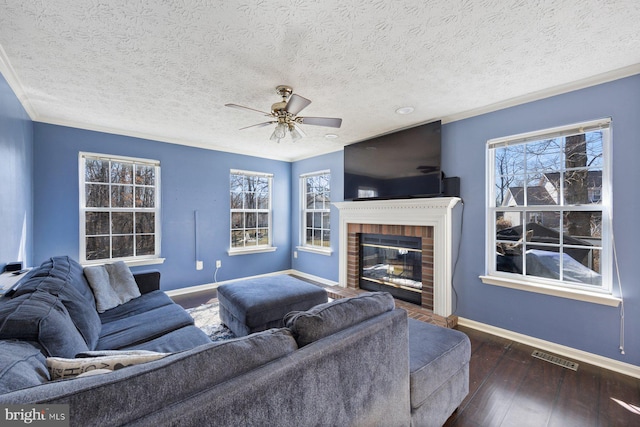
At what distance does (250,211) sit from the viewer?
16.5 feet

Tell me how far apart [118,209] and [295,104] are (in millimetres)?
3164

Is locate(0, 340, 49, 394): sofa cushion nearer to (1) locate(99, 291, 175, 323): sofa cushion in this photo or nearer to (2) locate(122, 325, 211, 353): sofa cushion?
(2) locate(122, 325, 211, 353): sofa cushion

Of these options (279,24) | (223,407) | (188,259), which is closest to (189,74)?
(279,24)

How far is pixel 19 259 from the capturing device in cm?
260

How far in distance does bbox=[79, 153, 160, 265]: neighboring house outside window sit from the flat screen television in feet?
9.77

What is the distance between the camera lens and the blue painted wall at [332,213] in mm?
4605

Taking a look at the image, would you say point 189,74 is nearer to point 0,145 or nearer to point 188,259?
point 0,145

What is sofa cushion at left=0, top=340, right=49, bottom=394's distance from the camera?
0.74 m

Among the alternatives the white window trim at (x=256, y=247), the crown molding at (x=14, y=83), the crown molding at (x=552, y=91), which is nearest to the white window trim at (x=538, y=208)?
the crown molding at (x=552, y=91)

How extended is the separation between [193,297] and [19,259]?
1.92m

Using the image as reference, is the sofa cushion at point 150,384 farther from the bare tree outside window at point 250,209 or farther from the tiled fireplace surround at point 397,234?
the bare tree outside window at point 250,209

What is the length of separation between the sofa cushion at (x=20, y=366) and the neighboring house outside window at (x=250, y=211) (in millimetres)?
3694

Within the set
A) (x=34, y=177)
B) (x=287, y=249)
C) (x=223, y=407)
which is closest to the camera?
(x=223, y=407)

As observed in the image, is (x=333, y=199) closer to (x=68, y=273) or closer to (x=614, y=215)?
(x=614, y=215)
